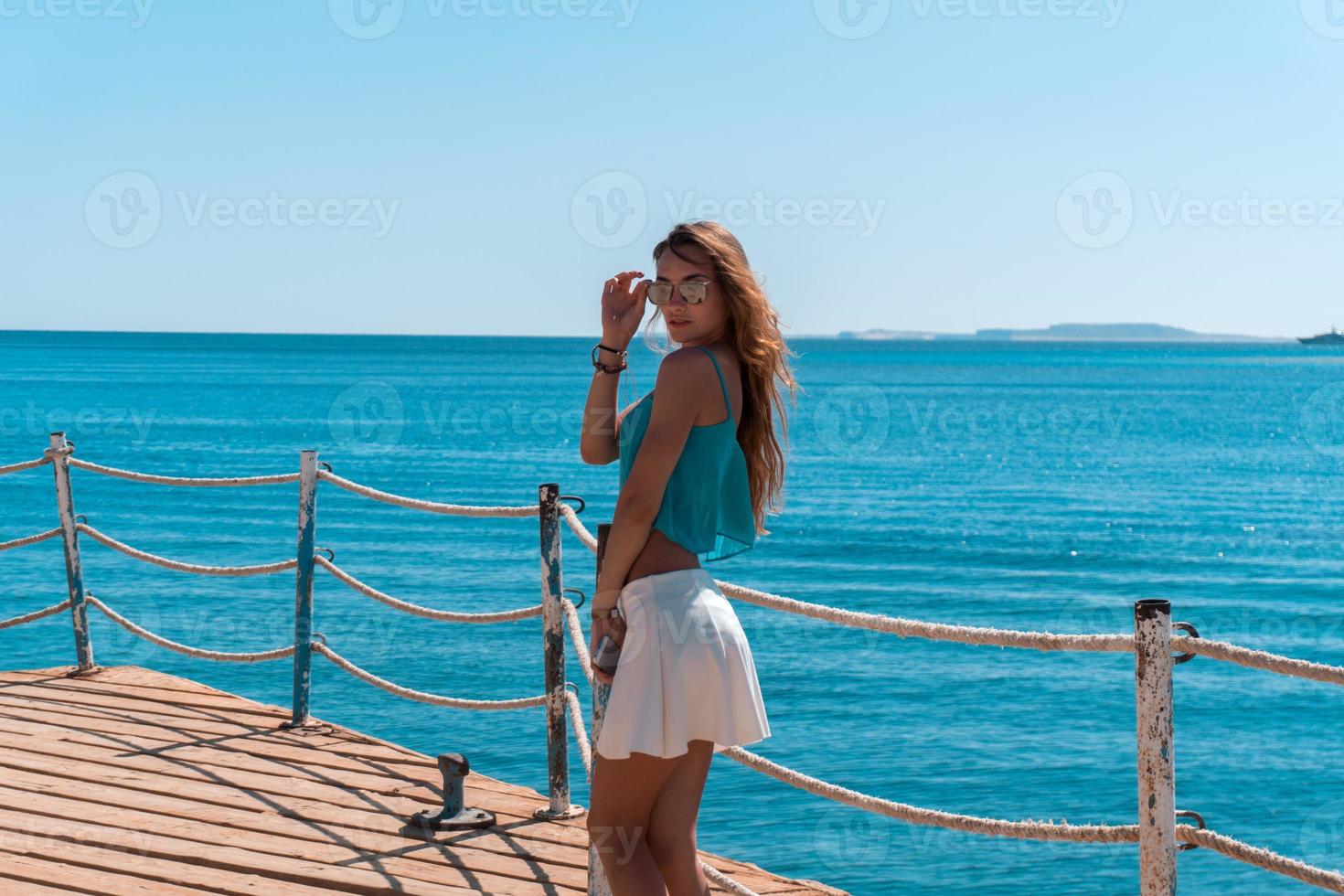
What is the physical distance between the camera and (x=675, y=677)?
2.86 metres

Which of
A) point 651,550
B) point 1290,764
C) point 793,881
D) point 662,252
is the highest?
point 662,252

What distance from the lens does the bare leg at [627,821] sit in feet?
9.58

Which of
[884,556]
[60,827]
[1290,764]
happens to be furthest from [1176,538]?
[60,827]

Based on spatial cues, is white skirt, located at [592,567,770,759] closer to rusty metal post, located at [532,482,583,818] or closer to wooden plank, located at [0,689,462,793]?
rusty metal post, located at [532,482,583,818]

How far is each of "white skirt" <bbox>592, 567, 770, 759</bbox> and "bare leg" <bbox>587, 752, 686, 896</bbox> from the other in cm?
7

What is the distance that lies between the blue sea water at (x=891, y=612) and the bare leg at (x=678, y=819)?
75 cm

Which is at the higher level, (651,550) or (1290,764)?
(651,550)

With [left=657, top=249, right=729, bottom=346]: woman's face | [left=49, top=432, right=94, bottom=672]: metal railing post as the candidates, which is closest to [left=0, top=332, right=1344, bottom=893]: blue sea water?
[left=657, top=249, right=729, bottom=346]: woman's face

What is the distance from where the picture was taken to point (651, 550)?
9.67 feet

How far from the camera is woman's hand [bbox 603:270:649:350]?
3219 mm

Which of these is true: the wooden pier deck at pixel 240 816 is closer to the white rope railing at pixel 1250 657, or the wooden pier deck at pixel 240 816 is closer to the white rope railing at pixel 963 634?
the white rope railing at pixel 963 634

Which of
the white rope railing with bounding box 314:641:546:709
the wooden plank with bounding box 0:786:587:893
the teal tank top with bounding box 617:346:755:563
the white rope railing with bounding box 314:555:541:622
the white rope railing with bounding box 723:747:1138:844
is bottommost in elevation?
the wooden plank with bounding box 0:786:587:893

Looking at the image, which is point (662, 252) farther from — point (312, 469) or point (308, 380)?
point (308, 380)

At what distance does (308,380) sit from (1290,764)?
104416mm
